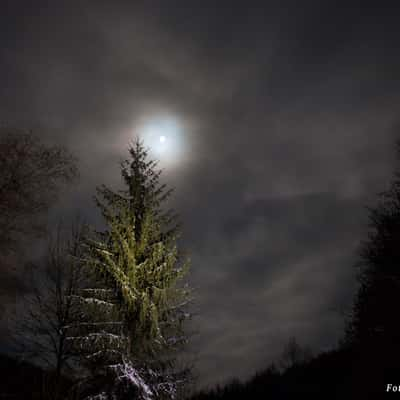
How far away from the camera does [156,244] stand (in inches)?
617

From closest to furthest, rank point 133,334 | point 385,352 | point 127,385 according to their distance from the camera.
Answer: point 127,385
point 133,334
point 385,352

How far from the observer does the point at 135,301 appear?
14.3 meters

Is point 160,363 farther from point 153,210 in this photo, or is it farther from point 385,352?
point 385,352

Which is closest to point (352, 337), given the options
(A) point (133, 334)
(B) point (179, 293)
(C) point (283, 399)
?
(C) point (283, 399)

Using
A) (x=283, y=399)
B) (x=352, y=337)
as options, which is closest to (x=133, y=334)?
(x=283, y=399)

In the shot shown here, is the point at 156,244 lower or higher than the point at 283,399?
higher

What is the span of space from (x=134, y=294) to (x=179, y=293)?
2.00 meters

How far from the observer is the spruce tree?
13.4 metres

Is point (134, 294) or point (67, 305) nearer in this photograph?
point (134, 294)

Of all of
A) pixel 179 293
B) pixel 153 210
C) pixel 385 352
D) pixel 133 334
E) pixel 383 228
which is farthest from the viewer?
pixel 383 228

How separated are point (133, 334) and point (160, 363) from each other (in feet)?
4.73

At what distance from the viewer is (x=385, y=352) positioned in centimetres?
1983

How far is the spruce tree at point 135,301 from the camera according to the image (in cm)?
1336

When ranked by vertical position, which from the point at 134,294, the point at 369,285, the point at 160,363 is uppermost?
the point at 369,285
